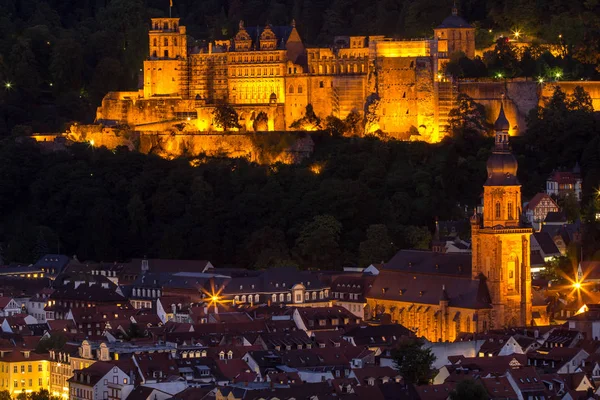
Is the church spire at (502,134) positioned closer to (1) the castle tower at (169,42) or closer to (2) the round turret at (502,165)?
(2) the round turret at (502,165)

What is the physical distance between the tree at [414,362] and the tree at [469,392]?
4.20 meters

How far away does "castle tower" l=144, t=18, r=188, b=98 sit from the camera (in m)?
129

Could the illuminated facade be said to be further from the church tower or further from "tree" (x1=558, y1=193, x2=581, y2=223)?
"tree" (x1=558, y1=193, x2=581, y2=223)

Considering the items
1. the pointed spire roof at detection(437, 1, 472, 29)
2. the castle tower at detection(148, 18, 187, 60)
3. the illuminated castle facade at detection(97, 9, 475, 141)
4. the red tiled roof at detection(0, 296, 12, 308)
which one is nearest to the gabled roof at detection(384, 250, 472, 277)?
the red tiled roof at detection(0, 296, 12, 308)

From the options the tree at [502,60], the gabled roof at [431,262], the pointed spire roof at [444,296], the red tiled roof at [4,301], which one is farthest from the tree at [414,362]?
the tree at [502,60]

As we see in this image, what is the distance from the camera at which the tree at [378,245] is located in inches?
4373

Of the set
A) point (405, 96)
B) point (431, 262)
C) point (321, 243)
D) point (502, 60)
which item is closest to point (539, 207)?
point (321, 243)

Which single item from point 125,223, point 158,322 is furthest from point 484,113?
point 158,322

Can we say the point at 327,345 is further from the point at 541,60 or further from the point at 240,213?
the point at 541,60

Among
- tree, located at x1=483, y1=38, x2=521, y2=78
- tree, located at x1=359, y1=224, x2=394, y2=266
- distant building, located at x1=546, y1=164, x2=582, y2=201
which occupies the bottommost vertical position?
tree, located at x1=359, y1=224, x2=394, y2=266

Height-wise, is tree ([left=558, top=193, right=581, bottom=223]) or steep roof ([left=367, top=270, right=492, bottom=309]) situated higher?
tree ([left=558, top=193, right=581, bottom=223])

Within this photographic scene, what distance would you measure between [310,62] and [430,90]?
7.97m

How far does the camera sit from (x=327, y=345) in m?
89.1

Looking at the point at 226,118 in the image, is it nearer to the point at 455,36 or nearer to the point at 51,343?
the point at 455,36
